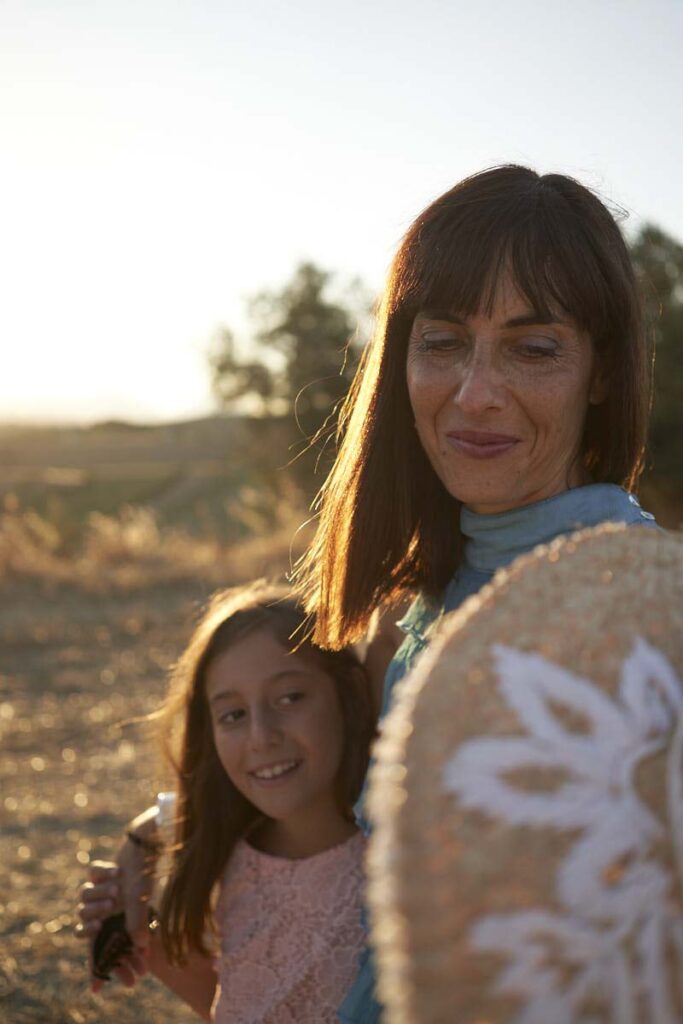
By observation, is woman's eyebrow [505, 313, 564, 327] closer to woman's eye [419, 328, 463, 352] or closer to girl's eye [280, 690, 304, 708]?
woman's eye [419, 328, 463, 352]

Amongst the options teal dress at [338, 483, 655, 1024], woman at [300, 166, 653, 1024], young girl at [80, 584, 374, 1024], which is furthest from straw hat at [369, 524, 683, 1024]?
young girl at [80, 584, 374, 1024]

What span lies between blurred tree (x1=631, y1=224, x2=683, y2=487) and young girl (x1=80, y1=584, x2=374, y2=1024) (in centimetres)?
1098

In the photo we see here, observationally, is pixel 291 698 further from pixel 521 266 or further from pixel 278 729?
pixel 521 266

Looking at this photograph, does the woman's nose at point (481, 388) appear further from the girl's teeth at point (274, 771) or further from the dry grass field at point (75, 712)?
the dry grass field at point (75, 712)

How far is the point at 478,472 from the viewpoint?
1.72 m

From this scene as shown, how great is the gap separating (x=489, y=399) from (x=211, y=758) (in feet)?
4.21

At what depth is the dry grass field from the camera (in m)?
3.26

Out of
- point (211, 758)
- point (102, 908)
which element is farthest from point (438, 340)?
point (102, 908)

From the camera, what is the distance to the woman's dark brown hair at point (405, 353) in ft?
5.35

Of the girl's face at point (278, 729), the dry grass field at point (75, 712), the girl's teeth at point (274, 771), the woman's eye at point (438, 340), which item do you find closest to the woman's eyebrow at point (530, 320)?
A: the woman's eye at point (438, 340)

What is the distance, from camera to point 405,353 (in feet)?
6.21

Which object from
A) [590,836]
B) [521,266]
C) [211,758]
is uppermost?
[521,266]

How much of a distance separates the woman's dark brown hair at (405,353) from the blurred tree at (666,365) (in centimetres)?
1124

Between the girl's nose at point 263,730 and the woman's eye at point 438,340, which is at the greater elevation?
the woman's eye at point 438,340
